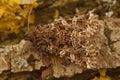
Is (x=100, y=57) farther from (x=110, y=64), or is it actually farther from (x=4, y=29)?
(x=4, y=29)

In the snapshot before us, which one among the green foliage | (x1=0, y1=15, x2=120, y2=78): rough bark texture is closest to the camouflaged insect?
(x1=0, y1=15, x2=120, y2=78): rough bark texture

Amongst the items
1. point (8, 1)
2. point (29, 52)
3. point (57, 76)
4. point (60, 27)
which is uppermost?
point (8, 1)

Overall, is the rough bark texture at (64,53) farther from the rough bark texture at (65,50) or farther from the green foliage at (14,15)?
the green foliage at (14,15)

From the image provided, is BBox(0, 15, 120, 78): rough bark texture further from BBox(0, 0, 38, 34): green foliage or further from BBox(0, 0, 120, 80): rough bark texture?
BBox(0, 0, 38, 34): green foliage

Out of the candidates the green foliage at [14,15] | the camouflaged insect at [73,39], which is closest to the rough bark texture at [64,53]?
the camouflaged insect at [73,39]

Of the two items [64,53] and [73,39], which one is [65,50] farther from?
[73,39]

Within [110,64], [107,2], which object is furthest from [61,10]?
[110,64]
